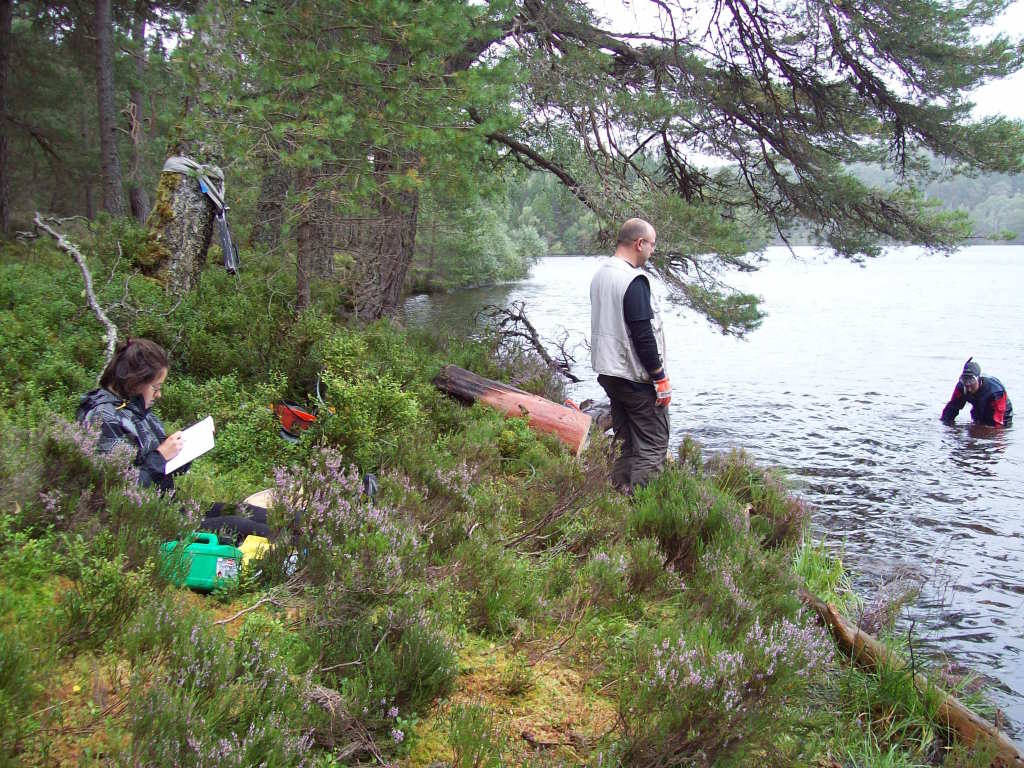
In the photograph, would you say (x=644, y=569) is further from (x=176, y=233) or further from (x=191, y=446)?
(x=176, y=233)

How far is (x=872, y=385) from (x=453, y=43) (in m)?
12.7

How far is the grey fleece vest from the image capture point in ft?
18.0

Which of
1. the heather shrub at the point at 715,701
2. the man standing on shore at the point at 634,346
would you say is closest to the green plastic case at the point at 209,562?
the heather shrub at the point at 715,701

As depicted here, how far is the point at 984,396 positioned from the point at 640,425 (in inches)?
344

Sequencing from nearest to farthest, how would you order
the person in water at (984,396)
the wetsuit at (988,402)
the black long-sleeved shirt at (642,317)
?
the black long-sleeved shirt at (642,317) → the person in water at (984,396) → the wetsuit at (988,402)

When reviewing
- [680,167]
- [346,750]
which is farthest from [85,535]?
[680,167]

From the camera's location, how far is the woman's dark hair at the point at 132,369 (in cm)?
381

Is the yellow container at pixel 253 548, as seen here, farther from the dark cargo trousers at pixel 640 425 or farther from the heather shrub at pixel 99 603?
the dark cargo trousers at pixel 640 425

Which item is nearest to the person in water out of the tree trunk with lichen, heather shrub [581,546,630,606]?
heather shrub [581,546,630,606]

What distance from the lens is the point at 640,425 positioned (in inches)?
227

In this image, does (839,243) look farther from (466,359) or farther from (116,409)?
(116,409)

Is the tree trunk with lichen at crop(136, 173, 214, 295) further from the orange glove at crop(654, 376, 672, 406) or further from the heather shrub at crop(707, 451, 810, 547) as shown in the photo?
the heather shrub at crop(707, 451, 810, 547)

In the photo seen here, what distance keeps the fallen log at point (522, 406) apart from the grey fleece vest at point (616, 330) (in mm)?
2192

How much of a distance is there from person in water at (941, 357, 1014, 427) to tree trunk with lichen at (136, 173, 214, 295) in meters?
11.0
